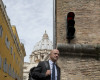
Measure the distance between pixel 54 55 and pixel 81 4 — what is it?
5.41 metres

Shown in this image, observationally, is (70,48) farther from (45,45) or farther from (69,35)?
(45,45)

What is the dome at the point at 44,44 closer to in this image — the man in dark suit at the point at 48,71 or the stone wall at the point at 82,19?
the stone wall at the point at 82,19

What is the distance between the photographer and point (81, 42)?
7.62 m

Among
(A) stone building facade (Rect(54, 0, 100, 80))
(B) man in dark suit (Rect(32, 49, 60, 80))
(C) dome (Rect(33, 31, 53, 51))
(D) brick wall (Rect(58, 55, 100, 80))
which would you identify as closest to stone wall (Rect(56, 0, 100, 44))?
(A) stone building facade (Rect(54, 0, 100, 80))

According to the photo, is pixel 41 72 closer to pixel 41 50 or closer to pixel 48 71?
pixel 48 71

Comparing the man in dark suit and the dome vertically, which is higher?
the man in dark suit

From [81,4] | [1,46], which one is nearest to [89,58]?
[81,4]

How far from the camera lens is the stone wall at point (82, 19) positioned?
766 centimetres

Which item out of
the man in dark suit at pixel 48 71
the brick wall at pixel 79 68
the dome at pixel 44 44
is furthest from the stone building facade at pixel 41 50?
the man in dark suit at pixel 48 71

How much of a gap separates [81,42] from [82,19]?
1.01 metres

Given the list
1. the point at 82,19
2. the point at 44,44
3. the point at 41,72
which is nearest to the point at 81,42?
the point at 82,19

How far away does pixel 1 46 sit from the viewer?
1633cm

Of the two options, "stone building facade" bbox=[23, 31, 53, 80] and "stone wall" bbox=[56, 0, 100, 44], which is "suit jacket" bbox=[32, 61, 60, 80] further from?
"stone building facade" bbox=[23, 31, 53, 80]

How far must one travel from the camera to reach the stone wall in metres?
7.66
